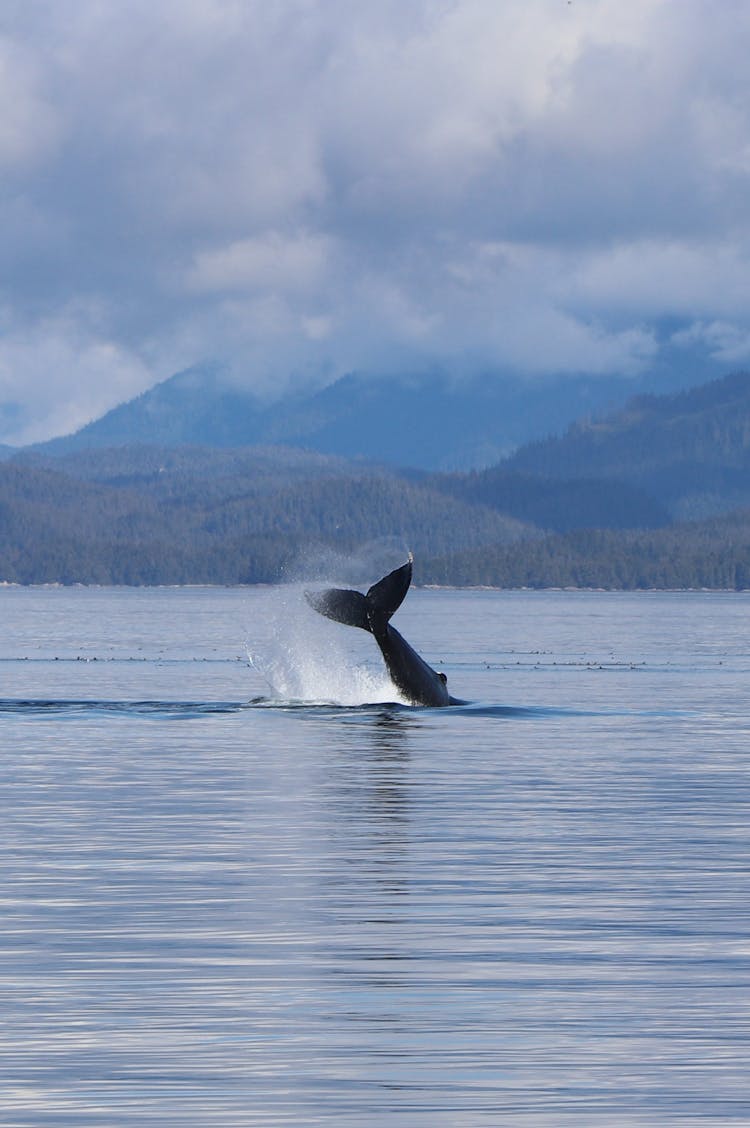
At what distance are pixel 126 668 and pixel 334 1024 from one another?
71388mm

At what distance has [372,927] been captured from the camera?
2000cm

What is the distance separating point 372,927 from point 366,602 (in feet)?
86.9

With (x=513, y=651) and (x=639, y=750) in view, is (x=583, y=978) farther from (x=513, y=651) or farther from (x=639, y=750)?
(x=513, y=651)

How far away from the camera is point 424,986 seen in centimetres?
1702

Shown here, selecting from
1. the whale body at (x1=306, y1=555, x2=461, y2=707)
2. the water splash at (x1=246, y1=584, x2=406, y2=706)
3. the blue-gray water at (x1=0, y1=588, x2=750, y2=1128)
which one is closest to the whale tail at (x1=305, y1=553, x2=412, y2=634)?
the whale body at (x1=306, y1=555, x2=461, y2=707)

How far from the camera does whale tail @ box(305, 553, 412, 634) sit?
4591cm

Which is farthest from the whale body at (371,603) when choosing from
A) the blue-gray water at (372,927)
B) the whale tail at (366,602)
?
the blue-gray water at (372,927)

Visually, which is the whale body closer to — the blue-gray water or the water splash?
the water splash

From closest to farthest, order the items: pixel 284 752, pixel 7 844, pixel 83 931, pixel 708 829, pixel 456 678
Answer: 1. pixel 83 931
2. pixel 7 844
3. pixel 708 829
4. pixel 284 752
5. pixel 456 678

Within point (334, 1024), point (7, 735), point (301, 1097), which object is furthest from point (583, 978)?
point (7, 735)

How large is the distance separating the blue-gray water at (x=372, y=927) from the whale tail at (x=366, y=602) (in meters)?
2.78

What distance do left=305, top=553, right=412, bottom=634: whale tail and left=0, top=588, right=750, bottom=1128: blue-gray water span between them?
2.78 m

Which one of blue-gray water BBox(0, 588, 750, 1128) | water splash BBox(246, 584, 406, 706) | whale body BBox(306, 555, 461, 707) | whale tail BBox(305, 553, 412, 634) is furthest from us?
water splash BBox(246, 584, 406, 706)

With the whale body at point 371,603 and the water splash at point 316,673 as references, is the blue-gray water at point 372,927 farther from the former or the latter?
the water splash at point 316,673
